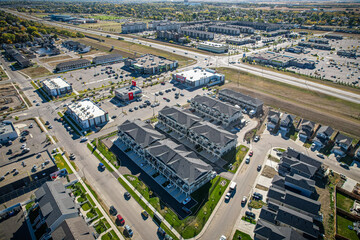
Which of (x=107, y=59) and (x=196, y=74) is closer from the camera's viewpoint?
(x=196, y=74)

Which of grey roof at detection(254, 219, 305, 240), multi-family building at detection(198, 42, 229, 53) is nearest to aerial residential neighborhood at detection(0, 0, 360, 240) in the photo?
grey roof at detection(254, 219, 305, 240)

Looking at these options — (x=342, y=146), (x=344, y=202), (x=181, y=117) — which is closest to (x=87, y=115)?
(x=181, y=117)

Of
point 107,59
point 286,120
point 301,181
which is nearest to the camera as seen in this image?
point 301,181

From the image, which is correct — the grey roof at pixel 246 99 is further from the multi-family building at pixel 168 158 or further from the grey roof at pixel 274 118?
the multi-family building at pixel 168 158

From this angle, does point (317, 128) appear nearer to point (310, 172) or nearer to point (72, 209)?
point (310, 172)

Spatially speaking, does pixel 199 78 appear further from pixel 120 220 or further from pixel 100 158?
pixel 120 220

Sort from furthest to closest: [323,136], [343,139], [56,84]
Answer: [56,84] < [323,136] < [343,139]

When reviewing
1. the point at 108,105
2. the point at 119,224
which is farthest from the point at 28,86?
the point at 119,224
